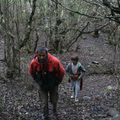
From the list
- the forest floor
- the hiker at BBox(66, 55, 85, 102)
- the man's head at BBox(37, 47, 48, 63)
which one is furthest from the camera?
the hiker at BBox(66, 55, 85, 102)

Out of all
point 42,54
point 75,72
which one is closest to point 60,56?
point 75,72

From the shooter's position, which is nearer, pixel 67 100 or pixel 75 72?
pixel 75 72

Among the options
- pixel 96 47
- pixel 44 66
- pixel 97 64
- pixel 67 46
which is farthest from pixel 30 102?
pixel 96 47

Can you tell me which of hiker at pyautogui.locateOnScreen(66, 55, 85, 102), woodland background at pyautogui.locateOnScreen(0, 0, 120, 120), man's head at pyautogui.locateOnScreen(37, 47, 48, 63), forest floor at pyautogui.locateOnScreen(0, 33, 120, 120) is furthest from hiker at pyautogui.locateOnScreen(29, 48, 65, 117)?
hiker at pyautogui.locateOnScreen(66, 55, 85, 102)

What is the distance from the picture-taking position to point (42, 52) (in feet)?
26.9

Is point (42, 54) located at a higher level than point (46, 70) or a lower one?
higher

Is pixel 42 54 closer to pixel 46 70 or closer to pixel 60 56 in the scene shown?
pixel 46 70

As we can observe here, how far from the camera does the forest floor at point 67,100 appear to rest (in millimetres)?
10281

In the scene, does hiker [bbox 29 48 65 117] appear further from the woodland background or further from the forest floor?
the forest floor

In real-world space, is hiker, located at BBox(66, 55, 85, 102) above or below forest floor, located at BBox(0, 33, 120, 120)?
above

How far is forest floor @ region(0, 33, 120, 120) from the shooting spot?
10281mm

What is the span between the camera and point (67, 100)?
12336 millimetres

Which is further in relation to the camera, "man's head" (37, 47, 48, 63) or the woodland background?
the woodland background

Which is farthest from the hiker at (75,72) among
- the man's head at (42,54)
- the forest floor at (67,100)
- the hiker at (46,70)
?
the man's head at (42,54)
